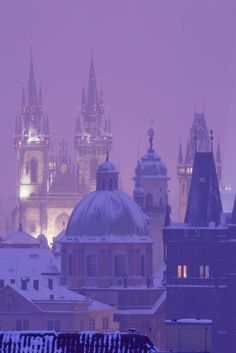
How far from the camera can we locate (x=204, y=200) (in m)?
194

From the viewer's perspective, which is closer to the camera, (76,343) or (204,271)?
(76,343)

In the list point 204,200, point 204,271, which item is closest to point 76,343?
point 204,200

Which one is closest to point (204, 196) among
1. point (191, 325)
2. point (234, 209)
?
point (234, 209)

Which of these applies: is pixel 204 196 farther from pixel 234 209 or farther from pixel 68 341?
pixel 68 341

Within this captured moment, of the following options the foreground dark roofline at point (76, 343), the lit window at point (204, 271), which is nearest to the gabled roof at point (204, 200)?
the lit window at point (204, 271)

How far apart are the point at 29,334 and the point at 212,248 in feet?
303

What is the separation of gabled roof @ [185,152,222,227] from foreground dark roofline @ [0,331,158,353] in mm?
91468

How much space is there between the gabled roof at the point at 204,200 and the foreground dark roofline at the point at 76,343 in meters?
91.5

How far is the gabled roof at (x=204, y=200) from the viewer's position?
19350 centimetres

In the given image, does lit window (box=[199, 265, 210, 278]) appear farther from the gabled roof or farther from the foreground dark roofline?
the foreground dark roofline

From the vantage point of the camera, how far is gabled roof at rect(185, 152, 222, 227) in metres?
194

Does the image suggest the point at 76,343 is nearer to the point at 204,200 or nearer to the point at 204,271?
the point at 204,200

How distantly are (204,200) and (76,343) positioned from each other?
3637 inches

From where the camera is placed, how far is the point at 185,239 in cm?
19375
